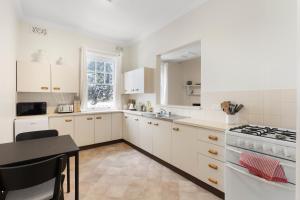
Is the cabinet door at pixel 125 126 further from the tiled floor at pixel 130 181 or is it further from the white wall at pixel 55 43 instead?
the white wall at pixel 55 43

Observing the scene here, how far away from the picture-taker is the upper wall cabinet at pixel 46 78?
308cm

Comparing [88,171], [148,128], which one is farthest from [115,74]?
[88,171]

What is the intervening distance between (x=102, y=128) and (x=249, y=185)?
320cm

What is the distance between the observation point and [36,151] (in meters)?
1.39

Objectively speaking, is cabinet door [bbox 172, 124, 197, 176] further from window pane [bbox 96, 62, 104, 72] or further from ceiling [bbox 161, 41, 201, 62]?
window pane [bbox 96, 62, 104, 72]

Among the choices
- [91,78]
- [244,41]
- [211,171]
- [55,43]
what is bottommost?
[211,171]

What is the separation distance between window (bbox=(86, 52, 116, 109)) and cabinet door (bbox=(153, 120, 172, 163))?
6.49ft

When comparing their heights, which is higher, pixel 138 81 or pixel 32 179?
pixel 138 81

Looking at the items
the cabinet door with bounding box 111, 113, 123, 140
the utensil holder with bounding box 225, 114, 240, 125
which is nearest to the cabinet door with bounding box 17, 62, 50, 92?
the cabinet door with bounding box 111, 113, 123, 140

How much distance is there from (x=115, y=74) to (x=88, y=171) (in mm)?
2702

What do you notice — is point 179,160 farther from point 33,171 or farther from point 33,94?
point 33,94

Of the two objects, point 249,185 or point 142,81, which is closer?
point 249,185

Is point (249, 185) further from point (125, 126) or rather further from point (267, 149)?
point (125, 126)

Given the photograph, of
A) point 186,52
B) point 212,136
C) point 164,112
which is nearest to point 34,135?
point 212,136
